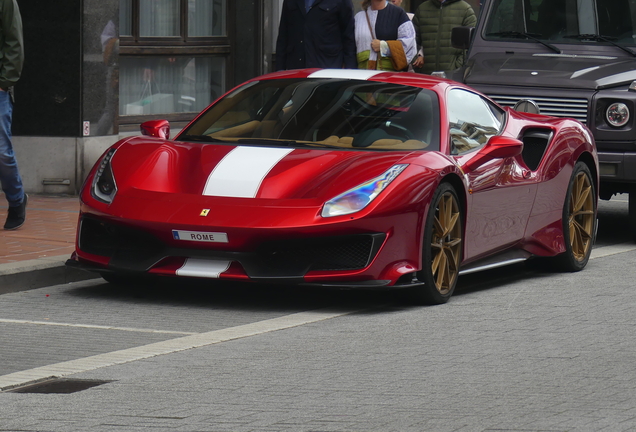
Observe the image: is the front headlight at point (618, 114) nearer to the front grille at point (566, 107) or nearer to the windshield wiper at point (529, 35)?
the front grille at point (566, 107)

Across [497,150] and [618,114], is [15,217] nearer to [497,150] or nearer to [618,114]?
[497,150]

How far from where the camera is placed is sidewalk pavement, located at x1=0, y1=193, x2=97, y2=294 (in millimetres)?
8188

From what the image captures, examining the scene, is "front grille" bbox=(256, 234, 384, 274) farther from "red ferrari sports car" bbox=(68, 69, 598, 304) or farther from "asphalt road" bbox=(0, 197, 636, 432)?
"asphalt road" bbox=(0, 197, 636, 432)

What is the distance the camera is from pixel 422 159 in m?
7.64

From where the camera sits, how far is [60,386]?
18.1ft

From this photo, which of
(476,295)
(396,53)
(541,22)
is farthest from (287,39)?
(476,295)

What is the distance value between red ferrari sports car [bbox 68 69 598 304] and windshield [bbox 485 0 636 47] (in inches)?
124

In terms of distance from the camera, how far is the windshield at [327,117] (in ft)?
26.6

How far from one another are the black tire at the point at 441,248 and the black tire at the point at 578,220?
155cm

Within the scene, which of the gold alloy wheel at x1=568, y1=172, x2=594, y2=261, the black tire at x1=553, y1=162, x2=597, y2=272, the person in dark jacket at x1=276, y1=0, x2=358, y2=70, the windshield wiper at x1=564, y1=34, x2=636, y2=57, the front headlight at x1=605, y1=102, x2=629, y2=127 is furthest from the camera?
the person in dark jacket at x1=276, y1=0, x2=358, y2=70

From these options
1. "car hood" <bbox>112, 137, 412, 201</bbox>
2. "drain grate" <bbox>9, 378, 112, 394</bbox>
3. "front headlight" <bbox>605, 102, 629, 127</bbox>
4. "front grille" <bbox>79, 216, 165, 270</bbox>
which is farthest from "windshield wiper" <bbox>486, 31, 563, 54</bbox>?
"drain grate" <bbox>9, 378, 112, 394</bbox>

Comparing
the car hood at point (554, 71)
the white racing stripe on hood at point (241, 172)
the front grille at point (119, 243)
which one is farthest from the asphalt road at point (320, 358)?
the car hood at point (554, 71)

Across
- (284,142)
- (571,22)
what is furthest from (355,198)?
(571,22)

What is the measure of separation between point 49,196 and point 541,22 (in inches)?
189
